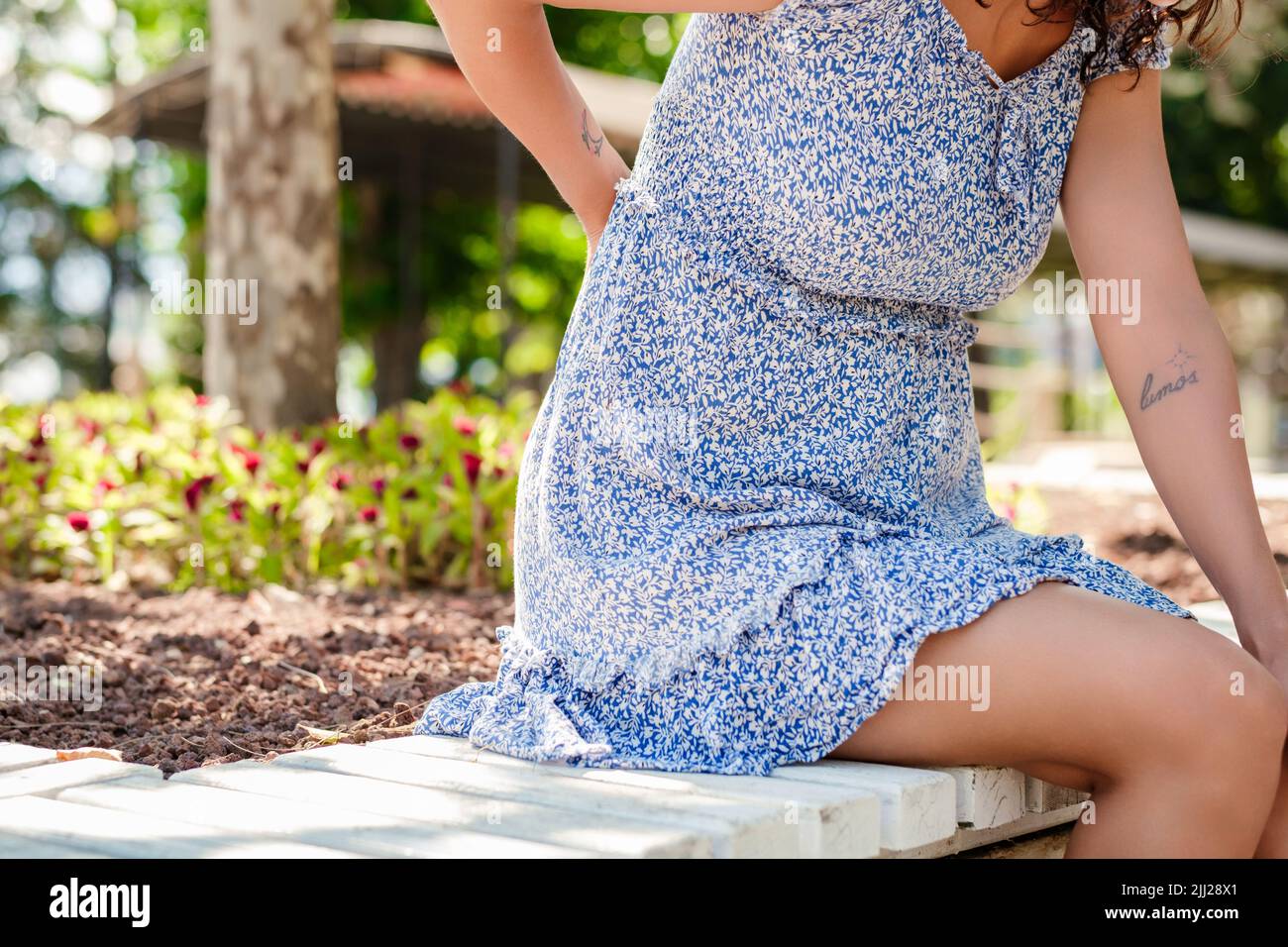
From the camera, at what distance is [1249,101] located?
20.6 metres

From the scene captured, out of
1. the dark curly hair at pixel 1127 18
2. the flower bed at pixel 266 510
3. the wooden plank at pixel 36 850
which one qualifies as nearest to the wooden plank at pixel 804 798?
the wooden plank at pixel 36 850

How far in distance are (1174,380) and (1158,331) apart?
3.3 inches

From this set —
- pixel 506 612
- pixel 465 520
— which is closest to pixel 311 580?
pixel 465 520

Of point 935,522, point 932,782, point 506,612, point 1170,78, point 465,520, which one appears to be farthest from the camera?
point 1170,78

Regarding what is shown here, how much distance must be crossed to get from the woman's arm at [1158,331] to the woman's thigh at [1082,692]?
0.93 feet

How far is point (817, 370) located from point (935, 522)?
0.92 feet

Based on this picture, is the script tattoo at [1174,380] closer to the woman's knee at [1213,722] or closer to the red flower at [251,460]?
the woman's knee at [1213,722]

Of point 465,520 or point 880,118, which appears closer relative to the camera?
point 880,118

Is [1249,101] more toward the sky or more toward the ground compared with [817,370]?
more toward the sky

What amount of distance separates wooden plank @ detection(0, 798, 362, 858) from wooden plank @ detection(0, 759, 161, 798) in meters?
0.08

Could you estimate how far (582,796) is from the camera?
5.67ft

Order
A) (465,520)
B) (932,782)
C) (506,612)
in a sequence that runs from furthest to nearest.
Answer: (465,520) → (506,612) → (932,782)

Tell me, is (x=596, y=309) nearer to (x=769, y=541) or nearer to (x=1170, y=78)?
(x=769, y=541)

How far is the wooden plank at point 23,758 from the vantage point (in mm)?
2066
